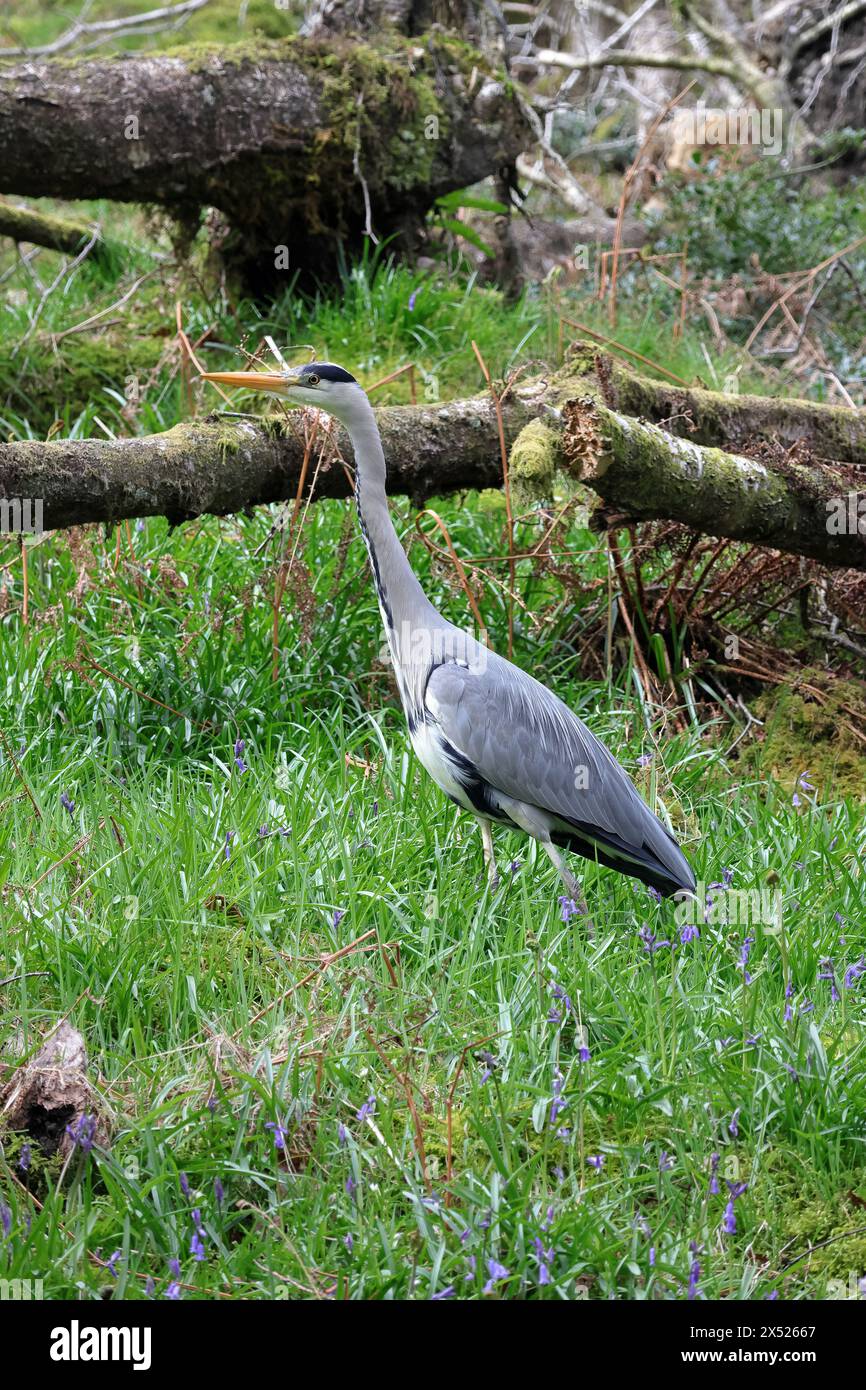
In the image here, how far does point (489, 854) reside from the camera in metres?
4.43

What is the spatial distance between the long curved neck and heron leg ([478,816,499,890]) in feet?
2.02

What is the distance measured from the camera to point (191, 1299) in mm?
2838

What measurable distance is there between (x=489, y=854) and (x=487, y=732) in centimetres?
40

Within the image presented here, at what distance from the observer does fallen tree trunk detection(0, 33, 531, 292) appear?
6.75m

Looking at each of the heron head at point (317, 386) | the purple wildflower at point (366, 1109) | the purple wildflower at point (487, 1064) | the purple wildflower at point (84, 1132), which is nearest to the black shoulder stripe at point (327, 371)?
the heron head at point (317, 386)

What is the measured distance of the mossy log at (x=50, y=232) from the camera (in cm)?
806

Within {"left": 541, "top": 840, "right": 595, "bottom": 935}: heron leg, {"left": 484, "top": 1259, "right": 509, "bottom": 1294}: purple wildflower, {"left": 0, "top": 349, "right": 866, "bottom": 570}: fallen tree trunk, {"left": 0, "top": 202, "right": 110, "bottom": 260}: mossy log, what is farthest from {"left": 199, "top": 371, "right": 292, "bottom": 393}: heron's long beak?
{"left": 0, "top": 202, "right": 110, "bottom": 260}: mossy log

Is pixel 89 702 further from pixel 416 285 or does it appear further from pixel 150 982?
pixel 416 285

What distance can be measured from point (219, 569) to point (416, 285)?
2.61m

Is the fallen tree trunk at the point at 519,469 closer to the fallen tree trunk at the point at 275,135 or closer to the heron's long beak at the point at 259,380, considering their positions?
the heron's long beak at the point at 259,380

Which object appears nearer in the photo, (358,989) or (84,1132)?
(84,1132)

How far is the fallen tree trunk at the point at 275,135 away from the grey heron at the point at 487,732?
9.69 feet

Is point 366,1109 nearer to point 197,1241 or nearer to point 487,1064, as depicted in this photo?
point 487,1064

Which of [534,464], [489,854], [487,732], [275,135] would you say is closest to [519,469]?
[534,464]
